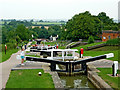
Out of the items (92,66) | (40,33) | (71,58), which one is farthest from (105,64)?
(40,33)

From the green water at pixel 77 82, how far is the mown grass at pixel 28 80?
1252 millimetres

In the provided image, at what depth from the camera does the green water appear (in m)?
17.0

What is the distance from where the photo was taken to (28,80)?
16.7 metres

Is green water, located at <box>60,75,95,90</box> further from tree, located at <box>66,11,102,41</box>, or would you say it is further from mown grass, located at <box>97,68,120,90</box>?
tree, located at <box>66,11,102,41</box>

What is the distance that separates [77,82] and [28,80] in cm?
353

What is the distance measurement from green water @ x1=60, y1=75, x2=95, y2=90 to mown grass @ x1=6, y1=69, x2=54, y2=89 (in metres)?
1.25

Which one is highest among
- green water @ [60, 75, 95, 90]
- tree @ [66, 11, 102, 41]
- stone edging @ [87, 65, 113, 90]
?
tree @ [66, 11, 102, 41]

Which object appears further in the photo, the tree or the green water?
the tree

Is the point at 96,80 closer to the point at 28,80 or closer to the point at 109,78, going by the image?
the point at 109,78

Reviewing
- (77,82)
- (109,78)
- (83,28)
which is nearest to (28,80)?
(77,82)

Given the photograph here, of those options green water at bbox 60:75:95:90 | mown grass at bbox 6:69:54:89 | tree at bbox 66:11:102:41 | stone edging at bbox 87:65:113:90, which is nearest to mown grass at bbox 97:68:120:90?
stone edging at bbox 87:65:113:90

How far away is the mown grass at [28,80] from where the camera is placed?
50.5 ft

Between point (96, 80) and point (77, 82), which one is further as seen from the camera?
point (77, 82)

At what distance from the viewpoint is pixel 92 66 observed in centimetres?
2183
